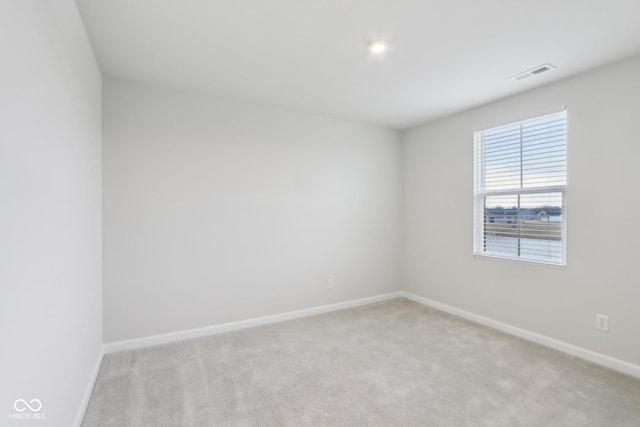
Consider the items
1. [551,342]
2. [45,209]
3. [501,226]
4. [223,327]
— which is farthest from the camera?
[501,226]

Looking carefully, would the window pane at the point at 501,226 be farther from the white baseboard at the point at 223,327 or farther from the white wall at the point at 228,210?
the white baseboard at the point at 223,327

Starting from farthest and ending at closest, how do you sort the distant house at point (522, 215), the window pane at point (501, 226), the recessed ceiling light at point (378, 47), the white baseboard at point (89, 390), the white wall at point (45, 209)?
the window pane at point (501, 226), the distant house at point (522, 215), the recessed ceiling light at point (378, 47), the white baseboard at point (89, 390), the white wall at point (45, 209)

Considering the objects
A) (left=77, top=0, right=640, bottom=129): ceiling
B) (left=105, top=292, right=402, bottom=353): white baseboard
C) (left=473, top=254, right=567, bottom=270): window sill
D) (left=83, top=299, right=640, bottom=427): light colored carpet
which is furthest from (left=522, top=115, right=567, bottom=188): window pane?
(left=105, top=292, right=402, bottom=353): white baseboard

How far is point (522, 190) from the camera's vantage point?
3123 millimetres

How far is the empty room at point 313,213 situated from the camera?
1.60m

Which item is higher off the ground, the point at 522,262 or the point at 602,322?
the point at 522,262

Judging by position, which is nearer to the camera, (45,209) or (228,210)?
(45,209)

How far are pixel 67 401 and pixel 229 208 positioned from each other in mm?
1996

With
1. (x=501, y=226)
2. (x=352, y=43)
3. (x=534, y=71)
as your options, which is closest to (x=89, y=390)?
(x=352, y=43)

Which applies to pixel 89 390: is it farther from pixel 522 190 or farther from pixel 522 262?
pixel 522 190

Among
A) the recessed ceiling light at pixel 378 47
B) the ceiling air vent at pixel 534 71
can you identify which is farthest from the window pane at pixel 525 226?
the recessed ceiling light at pixel 378 47

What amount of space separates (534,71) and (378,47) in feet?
4.81

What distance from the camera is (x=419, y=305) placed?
4.14m

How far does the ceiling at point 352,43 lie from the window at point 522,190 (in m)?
0.49
